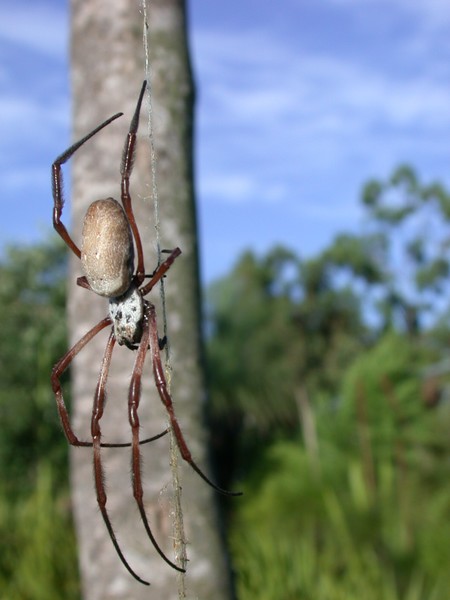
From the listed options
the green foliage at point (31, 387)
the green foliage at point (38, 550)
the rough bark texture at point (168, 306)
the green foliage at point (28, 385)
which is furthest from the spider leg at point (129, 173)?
the green foliage at point (28, 385)

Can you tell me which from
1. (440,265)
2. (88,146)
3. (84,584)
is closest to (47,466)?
(84,584)

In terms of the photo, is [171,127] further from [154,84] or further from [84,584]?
[84,584]

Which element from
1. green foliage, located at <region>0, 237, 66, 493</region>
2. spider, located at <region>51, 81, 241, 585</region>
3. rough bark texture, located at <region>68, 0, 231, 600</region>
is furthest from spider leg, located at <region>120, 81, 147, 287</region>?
green foliage, located at <region>0, 237, 66, 493</region>

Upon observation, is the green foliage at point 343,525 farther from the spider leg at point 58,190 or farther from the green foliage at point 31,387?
the spider leg at point 58,190

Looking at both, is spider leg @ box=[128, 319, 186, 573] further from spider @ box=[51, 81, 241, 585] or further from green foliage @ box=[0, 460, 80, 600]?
green foliage @ box=[0, 460, 80, 600]

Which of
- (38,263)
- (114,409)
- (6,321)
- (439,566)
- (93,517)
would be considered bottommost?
(439,566)

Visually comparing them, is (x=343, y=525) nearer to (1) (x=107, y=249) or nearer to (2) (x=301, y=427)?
(2) (x=301, y=427)
